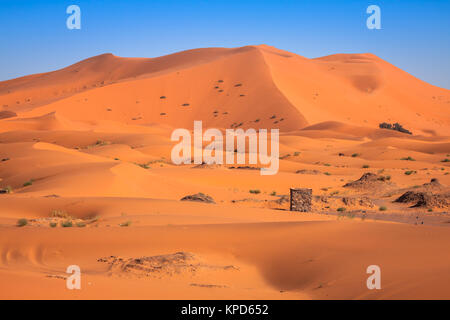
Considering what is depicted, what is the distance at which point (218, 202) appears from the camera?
20219 mm

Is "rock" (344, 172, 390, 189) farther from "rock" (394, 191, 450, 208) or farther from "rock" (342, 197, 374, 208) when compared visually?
"rock" (342, 197, 374, 208)

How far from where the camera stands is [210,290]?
6.80 metres

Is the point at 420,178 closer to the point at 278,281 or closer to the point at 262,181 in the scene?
the point at 262,181

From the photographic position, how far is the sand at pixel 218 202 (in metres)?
7.41

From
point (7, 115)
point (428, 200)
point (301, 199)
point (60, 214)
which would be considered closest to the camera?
point (60, 214)

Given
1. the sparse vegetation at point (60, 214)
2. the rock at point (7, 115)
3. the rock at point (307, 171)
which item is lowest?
the sparse vegetation at point (60, 214)

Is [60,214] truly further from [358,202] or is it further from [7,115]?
[7,115]

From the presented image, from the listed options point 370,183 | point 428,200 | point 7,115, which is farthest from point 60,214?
point 7,115

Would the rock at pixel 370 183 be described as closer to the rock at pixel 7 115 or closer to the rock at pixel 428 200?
the rock at pixel 428 200

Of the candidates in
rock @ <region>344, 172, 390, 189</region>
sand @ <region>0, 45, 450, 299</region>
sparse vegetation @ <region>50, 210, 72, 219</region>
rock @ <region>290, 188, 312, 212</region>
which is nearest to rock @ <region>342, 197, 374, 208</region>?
sand @ <region>0, 45, 450, 299</region>

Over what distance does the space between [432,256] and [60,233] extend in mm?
6932

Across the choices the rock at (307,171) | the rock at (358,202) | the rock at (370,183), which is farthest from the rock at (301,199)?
the rock at (307,171)

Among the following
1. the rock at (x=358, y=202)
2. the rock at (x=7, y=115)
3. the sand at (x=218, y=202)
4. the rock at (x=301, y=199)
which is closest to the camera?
the sand at (x=218, y=202)
